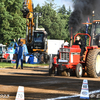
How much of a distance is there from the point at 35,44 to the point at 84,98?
26551mm

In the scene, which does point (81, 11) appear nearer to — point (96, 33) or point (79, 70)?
point (96, 33)

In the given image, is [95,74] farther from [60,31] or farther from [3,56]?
[60,31]

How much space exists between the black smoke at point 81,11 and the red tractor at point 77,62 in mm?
3719

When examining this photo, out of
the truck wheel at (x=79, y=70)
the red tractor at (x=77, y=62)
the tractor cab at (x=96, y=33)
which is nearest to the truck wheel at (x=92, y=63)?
the red tractor at (x=77, y=62)

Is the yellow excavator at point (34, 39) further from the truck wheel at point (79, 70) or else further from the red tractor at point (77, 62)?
the truck wheel at point (79, 70)

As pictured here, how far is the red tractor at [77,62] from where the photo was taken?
15258 millimetres

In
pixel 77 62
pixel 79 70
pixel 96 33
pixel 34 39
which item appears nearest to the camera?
pixel 79 70

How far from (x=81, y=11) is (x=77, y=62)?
6863 millimetres

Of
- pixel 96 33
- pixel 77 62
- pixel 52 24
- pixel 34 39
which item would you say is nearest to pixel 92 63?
pixel 77 62

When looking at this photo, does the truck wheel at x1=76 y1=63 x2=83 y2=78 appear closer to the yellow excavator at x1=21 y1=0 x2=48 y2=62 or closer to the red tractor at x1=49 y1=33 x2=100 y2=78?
the red tractor at x1=49 y1=33 x2=100 y2=78

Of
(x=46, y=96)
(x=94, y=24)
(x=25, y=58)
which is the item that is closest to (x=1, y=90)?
(x=46, y=96)

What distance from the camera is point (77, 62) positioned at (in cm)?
1577

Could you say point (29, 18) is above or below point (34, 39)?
above

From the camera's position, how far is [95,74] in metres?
15.3
